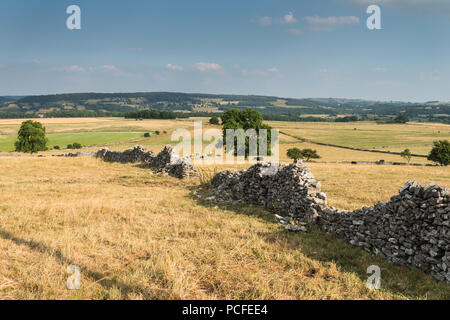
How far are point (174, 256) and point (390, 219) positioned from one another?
5.90m

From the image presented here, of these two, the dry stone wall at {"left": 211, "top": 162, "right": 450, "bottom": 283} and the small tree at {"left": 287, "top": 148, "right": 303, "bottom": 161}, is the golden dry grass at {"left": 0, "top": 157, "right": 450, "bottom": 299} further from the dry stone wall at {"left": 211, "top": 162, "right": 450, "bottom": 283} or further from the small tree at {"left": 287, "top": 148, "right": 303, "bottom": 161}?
the small tree at {"left": 287, "top": 148, "right": 303, "bottom": 161}

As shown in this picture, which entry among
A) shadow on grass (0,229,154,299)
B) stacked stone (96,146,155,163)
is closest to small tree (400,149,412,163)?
stacked stone (96,146,155,163)

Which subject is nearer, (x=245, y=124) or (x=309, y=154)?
(x=245, y=124)

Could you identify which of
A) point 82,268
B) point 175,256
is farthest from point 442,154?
point 82,268

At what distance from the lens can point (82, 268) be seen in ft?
22.0

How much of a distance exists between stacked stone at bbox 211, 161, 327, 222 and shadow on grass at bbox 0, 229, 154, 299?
23.0 feet

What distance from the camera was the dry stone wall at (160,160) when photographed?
21203 mm

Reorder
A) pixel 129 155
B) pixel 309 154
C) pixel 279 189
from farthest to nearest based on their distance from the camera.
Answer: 1. pixel 309 154
2. pixel 129 155
3. pixel 279 189

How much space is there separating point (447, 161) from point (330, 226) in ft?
181

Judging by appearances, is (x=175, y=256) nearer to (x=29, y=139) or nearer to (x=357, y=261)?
(x=357, y=261)

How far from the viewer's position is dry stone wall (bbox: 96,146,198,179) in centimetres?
2120
